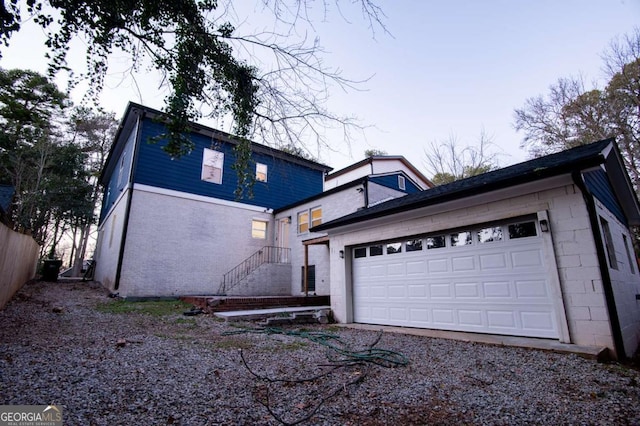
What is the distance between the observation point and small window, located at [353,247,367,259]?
878cm

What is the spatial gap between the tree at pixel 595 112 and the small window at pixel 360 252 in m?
15.4

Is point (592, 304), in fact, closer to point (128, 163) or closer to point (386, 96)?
point (386, 96)

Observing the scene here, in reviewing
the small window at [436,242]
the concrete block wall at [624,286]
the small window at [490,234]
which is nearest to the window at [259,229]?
the small window at [436,242]

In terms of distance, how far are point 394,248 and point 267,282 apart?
24.4ft

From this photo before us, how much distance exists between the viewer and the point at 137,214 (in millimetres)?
11742

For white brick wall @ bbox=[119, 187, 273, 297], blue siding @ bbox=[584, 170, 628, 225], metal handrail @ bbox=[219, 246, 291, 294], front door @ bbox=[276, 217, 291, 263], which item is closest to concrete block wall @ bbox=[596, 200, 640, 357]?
blue siding @ bbox=[584, 170, 628, 225]

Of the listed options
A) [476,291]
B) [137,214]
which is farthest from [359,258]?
[137,214]

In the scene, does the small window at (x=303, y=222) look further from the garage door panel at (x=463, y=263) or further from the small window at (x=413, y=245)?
the garage door panel at (x=463, y=263)

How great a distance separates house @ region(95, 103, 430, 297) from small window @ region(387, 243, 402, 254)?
4.09 m

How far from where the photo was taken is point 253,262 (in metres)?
14.5

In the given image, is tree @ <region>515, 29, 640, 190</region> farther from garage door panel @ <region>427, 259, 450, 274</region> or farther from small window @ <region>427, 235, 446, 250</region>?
garage door panel @ <region>427, 259, 450, 274</region>

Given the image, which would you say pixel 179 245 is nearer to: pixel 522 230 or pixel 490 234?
pixel 490 234

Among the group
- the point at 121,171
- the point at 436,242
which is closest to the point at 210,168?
the point at 121,171

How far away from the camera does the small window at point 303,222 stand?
14150 millimetres
